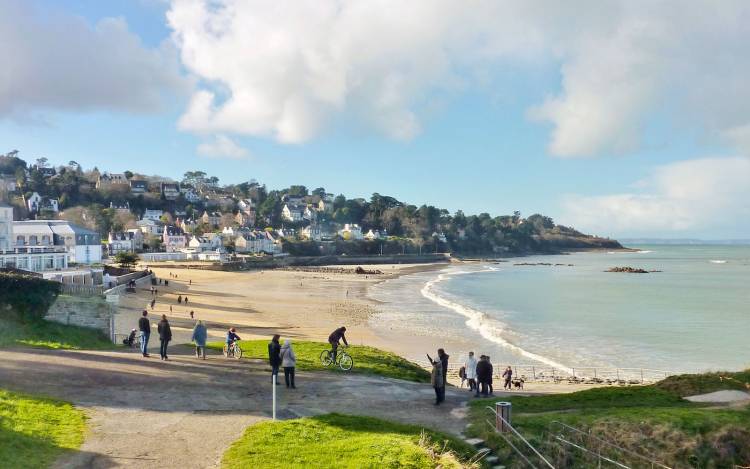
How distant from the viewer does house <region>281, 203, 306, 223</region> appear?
18362cm

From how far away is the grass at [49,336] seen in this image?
59.2 feet

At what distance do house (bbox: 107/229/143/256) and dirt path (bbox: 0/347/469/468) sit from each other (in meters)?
90.6

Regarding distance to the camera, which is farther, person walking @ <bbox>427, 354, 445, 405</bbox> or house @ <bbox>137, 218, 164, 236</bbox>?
house @ <bbox>137, 218, 164, 236</bbox>

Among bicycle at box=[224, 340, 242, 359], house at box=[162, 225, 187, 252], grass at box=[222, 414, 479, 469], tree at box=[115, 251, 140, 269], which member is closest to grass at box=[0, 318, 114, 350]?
bicycle at box=[224, 340, 242, 359]

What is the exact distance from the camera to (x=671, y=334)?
37.1 meters

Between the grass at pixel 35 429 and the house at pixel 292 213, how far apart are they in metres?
172

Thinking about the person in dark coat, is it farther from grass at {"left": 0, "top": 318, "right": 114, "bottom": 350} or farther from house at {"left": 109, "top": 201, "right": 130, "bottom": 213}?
house at {"left": 109, "top": 201, "right": 130, "bottom": 213}

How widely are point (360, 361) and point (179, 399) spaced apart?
765 cm

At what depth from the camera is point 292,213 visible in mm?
184500

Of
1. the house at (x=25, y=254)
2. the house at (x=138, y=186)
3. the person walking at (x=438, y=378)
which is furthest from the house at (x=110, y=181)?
the person walking at (x=438, y=378)

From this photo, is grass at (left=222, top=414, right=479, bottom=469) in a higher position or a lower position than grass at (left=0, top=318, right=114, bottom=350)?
lower

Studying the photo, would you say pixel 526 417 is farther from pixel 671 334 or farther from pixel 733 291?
pixel 733 291

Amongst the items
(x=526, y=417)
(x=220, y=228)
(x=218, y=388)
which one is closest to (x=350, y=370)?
(x=218, y=388)

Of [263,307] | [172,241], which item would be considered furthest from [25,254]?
[172,241]
